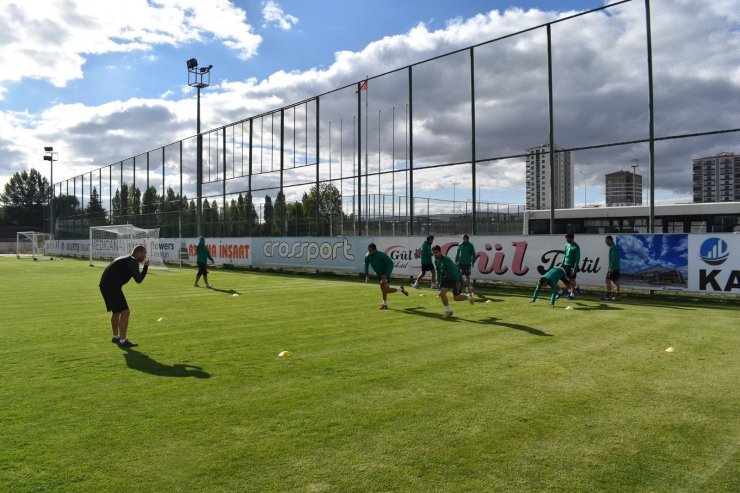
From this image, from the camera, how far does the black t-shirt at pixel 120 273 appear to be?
29.5 feet

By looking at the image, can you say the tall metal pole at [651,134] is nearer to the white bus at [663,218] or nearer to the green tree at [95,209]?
the white bus at [663,218]

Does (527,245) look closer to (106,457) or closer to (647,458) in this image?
(647,458)

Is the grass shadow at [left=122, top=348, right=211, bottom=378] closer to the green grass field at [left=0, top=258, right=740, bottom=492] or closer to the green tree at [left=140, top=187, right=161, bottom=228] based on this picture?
the green grass field at [left=0, top=258, right=740, bottom=492]

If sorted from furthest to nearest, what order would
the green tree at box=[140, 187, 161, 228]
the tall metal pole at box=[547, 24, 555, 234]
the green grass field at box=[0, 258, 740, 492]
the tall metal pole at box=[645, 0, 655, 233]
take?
the green tree at box=[140, 187, 161, 228]
the tall metal pole at box=[547, 24, 555, 234]
the tall metal pole at box=[645, 0, 655, 233]
the green grass field at box=[0, 258, 740, 492]

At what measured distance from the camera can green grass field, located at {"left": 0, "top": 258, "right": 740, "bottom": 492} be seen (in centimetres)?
409

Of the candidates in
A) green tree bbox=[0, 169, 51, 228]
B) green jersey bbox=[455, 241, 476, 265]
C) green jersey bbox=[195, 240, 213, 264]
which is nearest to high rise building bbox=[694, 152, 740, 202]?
green jersey bbox=[455, 241, 476, 265]

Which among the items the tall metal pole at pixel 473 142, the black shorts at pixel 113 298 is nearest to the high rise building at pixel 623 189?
the tall metal pole at pixel 473 142

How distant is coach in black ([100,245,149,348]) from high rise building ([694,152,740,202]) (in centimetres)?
1571

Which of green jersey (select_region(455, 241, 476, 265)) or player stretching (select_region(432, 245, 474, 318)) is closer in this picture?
player stretching (select_region(432, 245, 474, 318))

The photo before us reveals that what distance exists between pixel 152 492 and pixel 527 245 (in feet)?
55.9

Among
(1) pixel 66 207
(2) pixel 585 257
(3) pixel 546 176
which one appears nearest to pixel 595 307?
(2) pixel 585 257

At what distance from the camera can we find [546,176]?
19.9 meters

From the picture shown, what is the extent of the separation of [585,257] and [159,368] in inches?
572

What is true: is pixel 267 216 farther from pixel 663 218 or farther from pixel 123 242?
pixel 663 218
